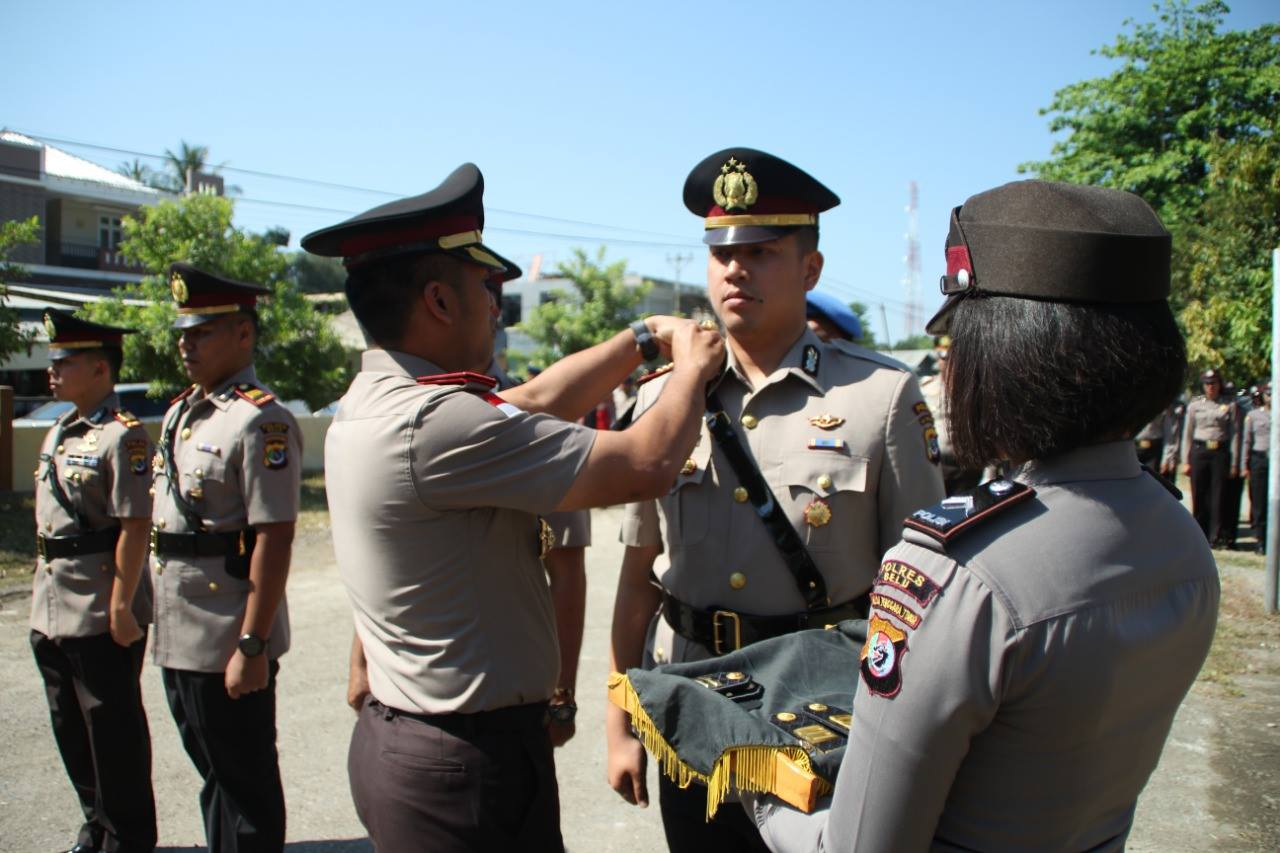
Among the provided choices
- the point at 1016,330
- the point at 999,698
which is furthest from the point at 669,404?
the point at 999,698

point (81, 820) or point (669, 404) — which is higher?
point (669, 404)

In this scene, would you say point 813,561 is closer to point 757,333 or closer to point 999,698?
point 757,333

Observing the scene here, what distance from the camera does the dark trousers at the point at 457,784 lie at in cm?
210

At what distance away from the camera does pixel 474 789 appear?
2107mm

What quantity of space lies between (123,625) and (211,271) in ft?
36.1

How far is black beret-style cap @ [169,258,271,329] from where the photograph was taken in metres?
3.82

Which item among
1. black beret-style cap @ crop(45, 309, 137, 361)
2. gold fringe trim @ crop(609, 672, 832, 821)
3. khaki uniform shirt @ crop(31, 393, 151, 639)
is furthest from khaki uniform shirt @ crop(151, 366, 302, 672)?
gold fringe trim @ crop(609, 672, 832, 821)

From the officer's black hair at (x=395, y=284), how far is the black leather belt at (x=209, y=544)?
5.61 feet

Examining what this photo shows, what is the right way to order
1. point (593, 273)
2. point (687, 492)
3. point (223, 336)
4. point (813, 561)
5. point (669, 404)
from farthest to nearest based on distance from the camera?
point (593, 273) → point (223, 336) → point (687, 492) → point (813, 561) → point (669, 404)

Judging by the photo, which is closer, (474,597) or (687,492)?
(474,597)

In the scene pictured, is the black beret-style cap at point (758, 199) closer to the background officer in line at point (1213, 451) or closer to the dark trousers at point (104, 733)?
the dark trousers at point (104, 733)

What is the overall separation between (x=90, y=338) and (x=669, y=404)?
338cm

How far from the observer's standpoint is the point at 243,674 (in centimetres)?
340

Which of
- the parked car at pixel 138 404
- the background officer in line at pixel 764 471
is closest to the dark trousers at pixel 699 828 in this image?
the background officer in line at pixel 764 471
